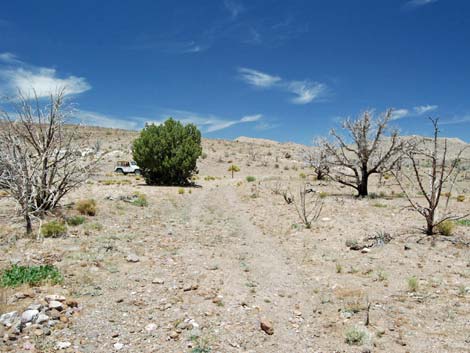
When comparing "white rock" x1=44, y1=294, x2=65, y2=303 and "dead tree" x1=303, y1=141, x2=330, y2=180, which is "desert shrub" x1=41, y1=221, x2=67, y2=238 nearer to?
"white rock" x1=44, y1=294, x2=65, y2=303

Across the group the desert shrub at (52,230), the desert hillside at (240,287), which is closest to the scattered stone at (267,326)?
the desert hillside at (240,287)

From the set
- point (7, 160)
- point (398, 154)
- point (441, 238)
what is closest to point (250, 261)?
point (441, 238)

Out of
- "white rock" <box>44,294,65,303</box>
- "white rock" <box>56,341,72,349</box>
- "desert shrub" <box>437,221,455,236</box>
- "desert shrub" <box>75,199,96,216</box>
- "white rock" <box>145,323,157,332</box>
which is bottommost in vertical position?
"white rock" <box>56,341,72,349</box>

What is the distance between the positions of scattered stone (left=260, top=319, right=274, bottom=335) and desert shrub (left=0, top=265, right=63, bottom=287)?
409 cm

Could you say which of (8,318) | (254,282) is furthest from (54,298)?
(254,282)

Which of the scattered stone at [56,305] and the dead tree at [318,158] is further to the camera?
the dead tree at [318,158]

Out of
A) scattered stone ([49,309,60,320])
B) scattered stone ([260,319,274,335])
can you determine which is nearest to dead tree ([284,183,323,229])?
scattered stone ([260,319,274,335])

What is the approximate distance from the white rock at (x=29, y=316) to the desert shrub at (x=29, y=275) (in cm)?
138

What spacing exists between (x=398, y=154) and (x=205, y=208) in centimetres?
1156

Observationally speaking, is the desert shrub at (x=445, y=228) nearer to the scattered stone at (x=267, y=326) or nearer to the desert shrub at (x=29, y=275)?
the scattered stone at (x=267, y=326)

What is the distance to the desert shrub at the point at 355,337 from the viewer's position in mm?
5176

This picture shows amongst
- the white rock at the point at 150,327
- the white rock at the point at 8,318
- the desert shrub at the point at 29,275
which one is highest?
the desert shrub at the point at 29,275

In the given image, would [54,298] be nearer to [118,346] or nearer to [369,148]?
[118,346]

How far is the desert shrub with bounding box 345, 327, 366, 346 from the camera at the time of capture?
5.18m
